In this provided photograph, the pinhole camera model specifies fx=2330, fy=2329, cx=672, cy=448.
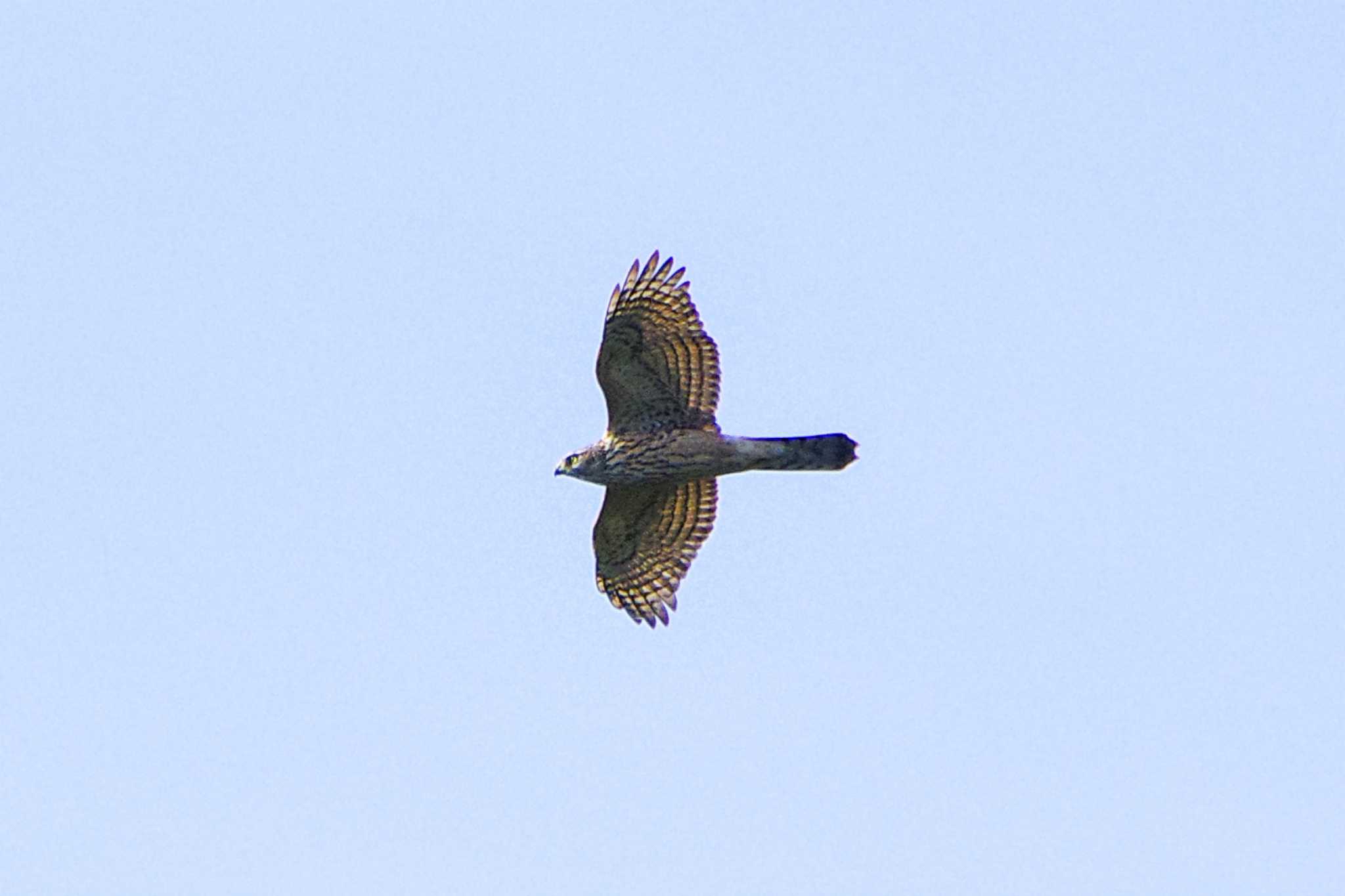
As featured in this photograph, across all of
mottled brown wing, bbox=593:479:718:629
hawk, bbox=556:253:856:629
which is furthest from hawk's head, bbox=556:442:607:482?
mottled brown wing, bbox=593:479:718:629

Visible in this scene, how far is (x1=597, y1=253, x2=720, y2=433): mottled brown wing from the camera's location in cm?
2472

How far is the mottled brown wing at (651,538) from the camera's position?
25.9 metres

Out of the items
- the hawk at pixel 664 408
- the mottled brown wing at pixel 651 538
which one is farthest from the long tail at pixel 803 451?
the mottled brown wing at pixel 651 538

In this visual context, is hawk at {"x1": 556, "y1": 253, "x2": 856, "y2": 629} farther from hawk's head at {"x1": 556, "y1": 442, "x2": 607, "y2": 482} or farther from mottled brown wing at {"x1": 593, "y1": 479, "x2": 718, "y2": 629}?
mottled brown wing at {"x1": 593, "y1": 479, "x2": 718, "y2": 629}

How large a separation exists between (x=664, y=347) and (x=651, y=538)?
98.6 inches

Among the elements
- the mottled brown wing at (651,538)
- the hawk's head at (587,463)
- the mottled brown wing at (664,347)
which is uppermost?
the mottled brown wing at (664,347)

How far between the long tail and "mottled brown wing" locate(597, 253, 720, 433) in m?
0.60

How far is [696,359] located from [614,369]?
2.89 feet

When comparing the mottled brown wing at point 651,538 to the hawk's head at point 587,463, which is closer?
the hawk's head at point 587,463

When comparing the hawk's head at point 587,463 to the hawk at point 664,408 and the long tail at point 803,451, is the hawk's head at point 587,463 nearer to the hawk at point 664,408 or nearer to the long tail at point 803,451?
the hawk at point 664,408

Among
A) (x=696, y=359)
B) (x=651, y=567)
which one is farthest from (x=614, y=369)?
(x=651, y=567)

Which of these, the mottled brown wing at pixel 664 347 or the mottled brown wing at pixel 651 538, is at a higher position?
the mottled brown wing at pixel 664 347

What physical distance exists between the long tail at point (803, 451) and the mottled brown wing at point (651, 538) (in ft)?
5.03

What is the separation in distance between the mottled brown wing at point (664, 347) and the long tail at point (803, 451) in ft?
1.95
